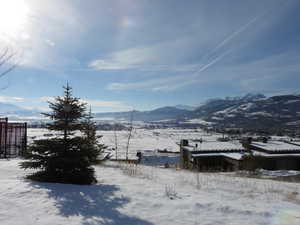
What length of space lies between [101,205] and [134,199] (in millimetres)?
746

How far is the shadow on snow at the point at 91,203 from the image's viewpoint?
3.85 metres

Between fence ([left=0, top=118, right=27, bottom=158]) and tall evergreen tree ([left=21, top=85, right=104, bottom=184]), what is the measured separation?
24.8 ft

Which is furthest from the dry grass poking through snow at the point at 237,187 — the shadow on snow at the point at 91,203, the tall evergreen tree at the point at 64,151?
the tall evergreen tree at the point at 64,151

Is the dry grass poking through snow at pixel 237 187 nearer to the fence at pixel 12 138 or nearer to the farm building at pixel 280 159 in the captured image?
the fence at pixel 12 138

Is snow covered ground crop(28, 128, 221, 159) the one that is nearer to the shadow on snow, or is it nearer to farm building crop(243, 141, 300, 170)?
farm building crop(243, 141, 300, 170)

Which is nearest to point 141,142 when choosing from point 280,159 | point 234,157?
point 280,159

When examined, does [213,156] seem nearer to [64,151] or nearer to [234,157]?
[234,157]

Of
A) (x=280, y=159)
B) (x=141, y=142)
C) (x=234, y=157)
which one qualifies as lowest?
(x=141, y=142)

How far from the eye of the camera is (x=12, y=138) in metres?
13.6

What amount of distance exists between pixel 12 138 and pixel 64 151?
9.10 metres

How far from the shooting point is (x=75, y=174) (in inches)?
254

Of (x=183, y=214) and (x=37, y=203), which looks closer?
(x=183, y=214)

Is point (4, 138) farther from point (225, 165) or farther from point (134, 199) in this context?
point (225, 165)

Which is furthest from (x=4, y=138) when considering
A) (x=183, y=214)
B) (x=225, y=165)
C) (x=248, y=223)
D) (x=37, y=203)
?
(x=225, y=165)
